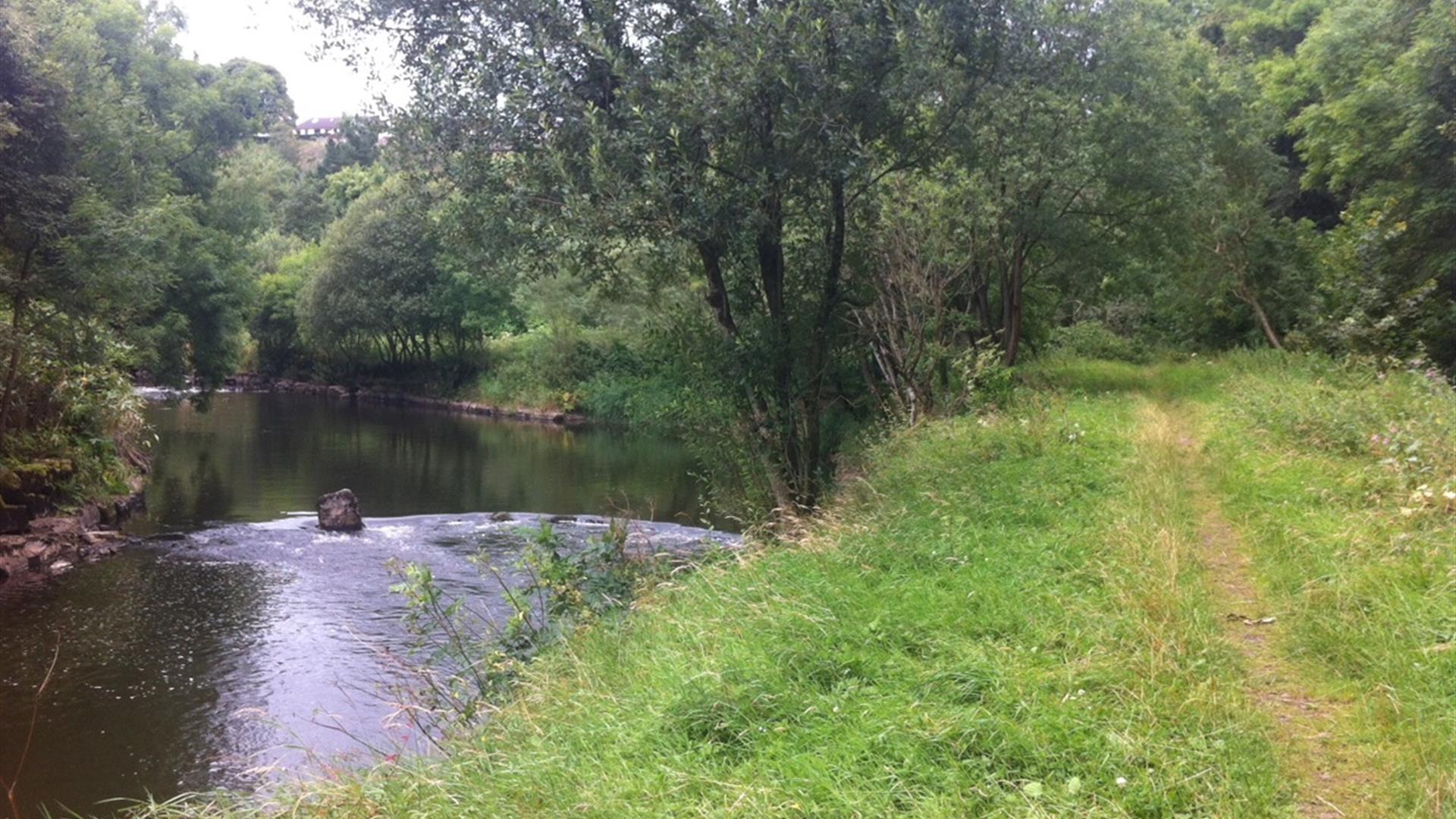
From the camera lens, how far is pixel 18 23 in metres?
15.3

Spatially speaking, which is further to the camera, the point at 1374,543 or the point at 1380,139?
the point at 1380,139

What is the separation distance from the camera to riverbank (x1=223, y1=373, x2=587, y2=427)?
49188 millimetres

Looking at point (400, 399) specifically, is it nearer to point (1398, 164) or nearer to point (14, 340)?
point (14, 340)

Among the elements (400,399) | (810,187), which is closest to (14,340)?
(810,187)

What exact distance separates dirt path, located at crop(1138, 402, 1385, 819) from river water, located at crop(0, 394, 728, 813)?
5.23 metres

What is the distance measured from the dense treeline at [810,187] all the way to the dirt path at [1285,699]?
5.36m

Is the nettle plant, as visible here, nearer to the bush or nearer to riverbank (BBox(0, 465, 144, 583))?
riverbank (BBox(0, 465, 144, 583))

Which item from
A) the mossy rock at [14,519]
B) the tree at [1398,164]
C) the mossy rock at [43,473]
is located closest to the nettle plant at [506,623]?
the mossy rock at [14,519]

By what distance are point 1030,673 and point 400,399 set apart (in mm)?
54914

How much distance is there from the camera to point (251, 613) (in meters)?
14.9

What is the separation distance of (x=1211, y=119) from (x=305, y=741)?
25829 millimetres

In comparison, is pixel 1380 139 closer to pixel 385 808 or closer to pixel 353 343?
pixel 385 808

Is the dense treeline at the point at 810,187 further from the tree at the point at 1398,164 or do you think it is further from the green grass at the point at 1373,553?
the green grass at the point at 1373,553

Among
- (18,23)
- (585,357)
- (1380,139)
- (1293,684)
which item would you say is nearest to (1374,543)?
(1293,684)
